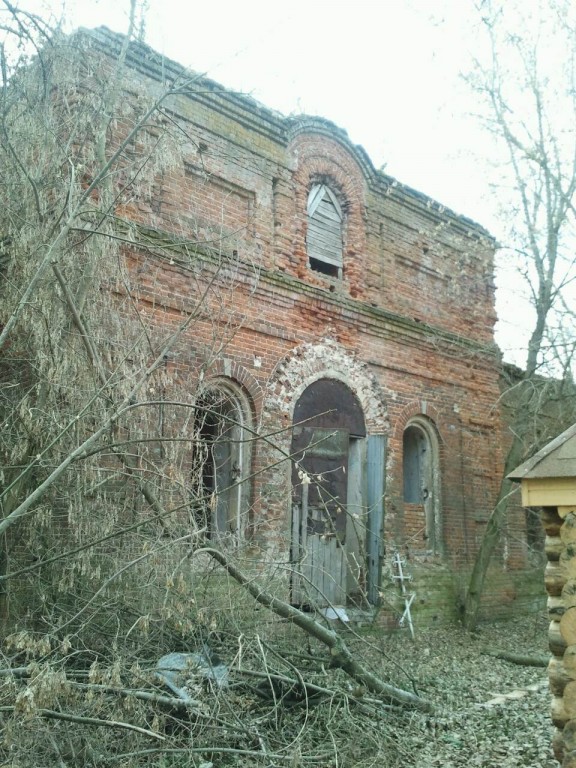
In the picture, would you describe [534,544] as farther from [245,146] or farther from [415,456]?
[245,146]

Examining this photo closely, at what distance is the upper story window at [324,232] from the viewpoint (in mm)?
10609

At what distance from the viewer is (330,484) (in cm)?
986

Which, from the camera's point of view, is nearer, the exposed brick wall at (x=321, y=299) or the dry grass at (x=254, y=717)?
the dry grass at (x=254, y=717)

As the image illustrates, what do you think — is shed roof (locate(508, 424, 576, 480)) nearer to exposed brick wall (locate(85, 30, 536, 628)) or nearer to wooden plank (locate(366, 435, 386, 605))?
exposed brick wall (locate(85, 30, 536, 628))

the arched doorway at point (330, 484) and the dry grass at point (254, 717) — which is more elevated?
the arched doorway at point (330, 484)

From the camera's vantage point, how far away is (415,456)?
11781mm

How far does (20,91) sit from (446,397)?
27.2ft

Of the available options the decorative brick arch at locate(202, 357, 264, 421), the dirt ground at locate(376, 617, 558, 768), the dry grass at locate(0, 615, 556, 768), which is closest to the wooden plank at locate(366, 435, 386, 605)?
the dirt ground at locate(376, 617, 558, 768)

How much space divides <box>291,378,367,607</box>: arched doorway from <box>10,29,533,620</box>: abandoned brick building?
3 cm

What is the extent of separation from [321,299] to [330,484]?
2.67 m

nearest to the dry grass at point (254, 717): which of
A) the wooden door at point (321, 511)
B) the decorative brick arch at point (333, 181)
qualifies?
the wooden door at point (321, 511)

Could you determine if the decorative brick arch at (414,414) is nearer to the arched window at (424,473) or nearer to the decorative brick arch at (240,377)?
the arched window at (424,473)

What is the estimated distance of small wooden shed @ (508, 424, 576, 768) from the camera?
429 cm

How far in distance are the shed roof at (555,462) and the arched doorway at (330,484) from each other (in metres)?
4.63
